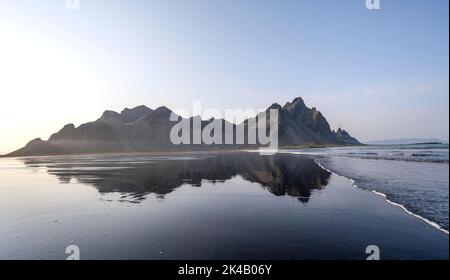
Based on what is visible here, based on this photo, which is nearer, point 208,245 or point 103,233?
point 208,245

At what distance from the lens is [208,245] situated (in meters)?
10.3

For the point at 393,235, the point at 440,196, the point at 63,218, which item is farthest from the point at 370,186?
the point at 63,218

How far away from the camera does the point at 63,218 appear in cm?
1457

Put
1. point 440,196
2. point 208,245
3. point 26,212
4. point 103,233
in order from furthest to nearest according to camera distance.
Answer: point 440,196
point 26,212
point 103,233
point 208,245

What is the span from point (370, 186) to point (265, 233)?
46.9 ft

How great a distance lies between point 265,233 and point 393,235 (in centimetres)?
480

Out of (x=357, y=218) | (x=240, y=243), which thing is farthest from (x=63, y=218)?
(x=357, y=218)

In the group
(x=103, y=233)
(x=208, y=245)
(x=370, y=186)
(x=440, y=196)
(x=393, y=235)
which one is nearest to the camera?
(x=208, y=245)

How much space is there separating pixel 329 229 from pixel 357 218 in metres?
2.56

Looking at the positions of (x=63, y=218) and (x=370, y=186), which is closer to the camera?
(x=63, y=218)
